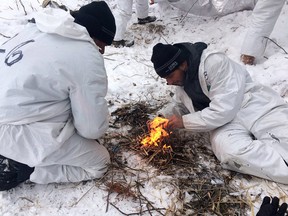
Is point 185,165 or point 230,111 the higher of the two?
point 230,111

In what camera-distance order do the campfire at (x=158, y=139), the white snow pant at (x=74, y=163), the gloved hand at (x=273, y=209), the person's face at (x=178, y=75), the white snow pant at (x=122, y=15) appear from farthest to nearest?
the white snow pant at (x=122, y=15)
the campfire at (x=158, y=139)
the person's face at (x=178, y=75)
the white snow pant at (x=74, y=163)
the gloved hand at (x=273, y=209)

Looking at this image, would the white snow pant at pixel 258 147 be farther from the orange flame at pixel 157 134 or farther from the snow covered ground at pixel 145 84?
the orange flame at pixel 157 134

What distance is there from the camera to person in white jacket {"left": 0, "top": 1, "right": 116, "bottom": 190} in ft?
7.70

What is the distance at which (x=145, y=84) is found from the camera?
173 inches

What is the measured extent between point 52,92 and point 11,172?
893 mm

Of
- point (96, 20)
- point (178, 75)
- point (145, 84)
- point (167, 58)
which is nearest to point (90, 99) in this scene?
point (96, 20)

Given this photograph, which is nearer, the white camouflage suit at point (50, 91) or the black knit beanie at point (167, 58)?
the white camouflage suit at point (50, 91)

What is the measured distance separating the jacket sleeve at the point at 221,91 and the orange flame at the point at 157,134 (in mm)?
336

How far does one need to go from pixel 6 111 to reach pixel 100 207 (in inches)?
44.8

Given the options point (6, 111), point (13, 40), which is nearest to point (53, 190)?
point (6, 111)

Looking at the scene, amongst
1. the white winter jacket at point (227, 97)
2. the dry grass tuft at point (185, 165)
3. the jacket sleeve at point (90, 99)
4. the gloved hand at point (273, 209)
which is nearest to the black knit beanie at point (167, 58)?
the white winter jacket at point (227, 97)

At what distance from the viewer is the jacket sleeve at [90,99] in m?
2.43

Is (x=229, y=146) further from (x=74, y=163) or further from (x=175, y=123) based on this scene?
(x=74, y=163)

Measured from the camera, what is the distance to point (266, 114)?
322 cm
